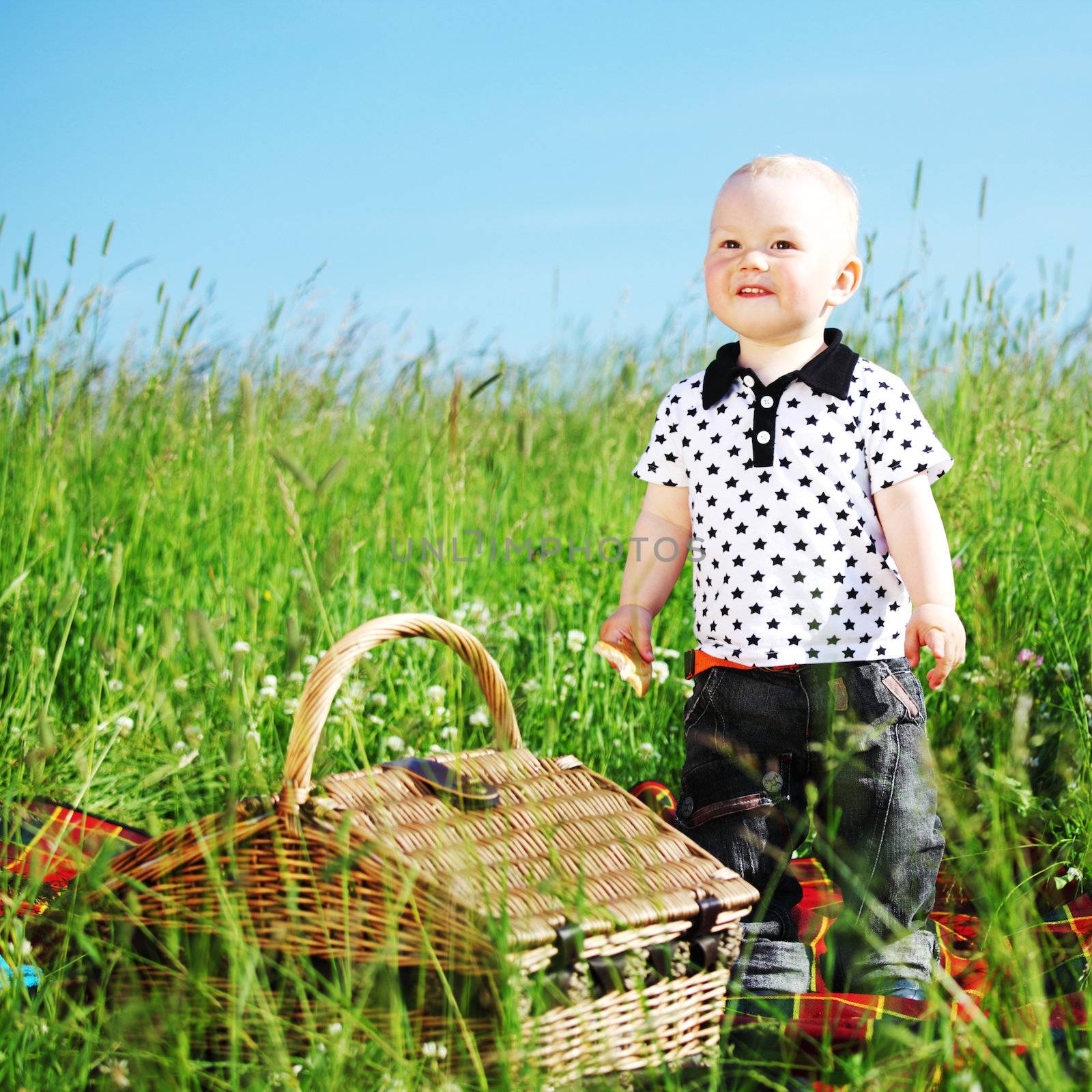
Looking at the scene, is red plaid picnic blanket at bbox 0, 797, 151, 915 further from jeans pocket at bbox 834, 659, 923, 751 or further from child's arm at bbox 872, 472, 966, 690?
child's arm at bbox 872, 472, 966, 690

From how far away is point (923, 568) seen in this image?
6.44 feet

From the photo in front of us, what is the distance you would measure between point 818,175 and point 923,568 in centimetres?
69

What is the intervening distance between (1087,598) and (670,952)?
64.1 inches

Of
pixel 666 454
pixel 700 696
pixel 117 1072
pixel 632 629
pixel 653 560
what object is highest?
pixel 666 454

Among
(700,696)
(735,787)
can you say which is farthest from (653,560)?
(735,787)

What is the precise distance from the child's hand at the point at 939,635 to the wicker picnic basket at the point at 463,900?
53 cm

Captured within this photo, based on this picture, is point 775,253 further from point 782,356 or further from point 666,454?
point 666,454

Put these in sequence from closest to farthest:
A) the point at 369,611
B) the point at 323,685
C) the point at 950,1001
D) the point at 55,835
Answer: the point at 323,685 < the point at 950,1001 < the point at 55,835 < the point at 369,611

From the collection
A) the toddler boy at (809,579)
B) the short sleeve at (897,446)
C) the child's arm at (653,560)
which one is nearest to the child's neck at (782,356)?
the toddler boy at (809,579)

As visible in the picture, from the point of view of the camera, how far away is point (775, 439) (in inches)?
81.7

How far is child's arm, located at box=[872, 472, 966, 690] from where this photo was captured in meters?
1.91

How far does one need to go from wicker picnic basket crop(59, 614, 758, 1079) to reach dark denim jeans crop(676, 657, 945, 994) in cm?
37

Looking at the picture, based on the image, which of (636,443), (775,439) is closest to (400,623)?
(775,439)

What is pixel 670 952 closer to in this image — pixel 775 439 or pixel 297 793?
pixel 297 793
